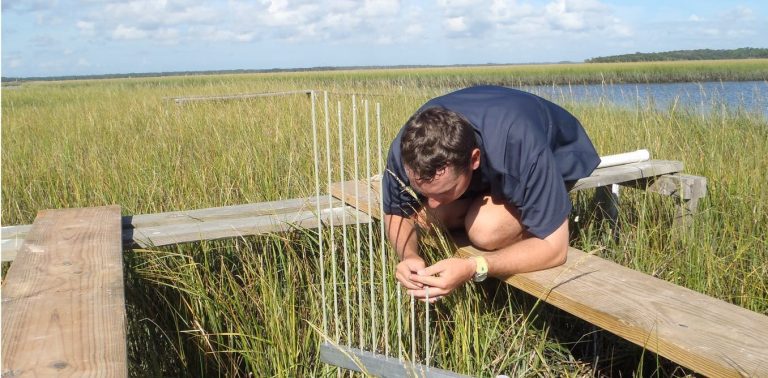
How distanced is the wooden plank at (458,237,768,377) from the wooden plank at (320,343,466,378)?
1.36 ft

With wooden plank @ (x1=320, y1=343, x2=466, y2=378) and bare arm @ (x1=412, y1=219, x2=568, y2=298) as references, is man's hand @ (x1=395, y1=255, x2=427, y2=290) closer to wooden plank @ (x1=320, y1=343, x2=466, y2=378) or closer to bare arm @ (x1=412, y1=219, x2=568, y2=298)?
bare arm @ (x1=412, y1=219, x2=568, y2=298)

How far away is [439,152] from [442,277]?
380 mm

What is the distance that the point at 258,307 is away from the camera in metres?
2.43

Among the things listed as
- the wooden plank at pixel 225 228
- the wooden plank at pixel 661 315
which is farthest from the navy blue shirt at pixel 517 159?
the wooden plank at pixel 225 228

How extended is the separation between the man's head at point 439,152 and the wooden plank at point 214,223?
15.8 inches

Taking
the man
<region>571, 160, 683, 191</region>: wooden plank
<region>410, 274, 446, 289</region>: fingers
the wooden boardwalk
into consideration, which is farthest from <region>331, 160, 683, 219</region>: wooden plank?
<region>410, 274, 446, 289</region>: fingers

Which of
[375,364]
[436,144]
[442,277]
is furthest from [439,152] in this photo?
[375,364]

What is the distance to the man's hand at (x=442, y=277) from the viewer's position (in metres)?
1.94

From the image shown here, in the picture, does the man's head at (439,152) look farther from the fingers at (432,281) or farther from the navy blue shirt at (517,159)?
the fingers at (432,281)

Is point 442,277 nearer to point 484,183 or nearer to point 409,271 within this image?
point 409,271

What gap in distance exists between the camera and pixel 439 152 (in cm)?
197

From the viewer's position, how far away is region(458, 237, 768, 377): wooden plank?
1.49 meters

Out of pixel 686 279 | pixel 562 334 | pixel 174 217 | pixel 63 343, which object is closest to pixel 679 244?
pixel 686 279

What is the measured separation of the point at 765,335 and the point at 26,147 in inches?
227
